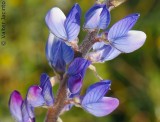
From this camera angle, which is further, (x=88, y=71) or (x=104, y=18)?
(x=88, y=71)

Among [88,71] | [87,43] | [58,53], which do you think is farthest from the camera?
[88,71]

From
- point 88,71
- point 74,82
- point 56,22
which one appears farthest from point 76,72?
point 88,71

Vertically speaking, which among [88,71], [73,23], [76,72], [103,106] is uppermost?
[73,23]

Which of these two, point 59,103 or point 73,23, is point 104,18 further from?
point 59,103

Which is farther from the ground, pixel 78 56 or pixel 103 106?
pixel 78 56

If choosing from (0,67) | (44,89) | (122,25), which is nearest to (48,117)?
(44,89)

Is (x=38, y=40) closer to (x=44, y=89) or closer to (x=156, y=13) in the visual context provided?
(x=156, y=13)

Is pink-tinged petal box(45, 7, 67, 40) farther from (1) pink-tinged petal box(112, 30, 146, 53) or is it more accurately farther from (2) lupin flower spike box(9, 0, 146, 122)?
(1) pink-tinged petal box(112, 30, 146, 53)
